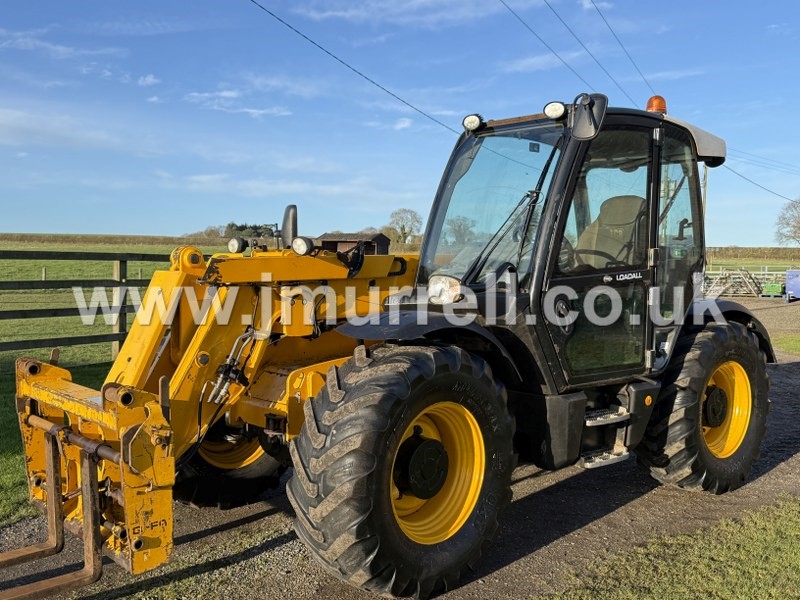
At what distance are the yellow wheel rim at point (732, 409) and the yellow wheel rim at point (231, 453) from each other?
354cm

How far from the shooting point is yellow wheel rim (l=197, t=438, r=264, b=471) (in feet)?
16.3

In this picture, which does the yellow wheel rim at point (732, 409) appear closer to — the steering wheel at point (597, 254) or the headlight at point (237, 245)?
the steering wheel at point (597, 254)

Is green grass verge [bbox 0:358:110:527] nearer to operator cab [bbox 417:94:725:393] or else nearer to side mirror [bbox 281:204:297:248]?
side mirror [bbox 281:204:297:248]

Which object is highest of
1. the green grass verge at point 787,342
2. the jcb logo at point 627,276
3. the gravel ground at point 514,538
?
the jcb logo at point 627,276

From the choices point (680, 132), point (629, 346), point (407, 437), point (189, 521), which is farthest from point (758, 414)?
point (189, 521)

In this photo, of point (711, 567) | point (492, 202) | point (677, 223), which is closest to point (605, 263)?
point (492, 202)

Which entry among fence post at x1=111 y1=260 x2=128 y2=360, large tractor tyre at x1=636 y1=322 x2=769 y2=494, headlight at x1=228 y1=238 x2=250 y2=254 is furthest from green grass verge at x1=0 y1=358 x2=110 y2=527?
large tractor tyre at x1=636 y1=322 x2=769 y2=494

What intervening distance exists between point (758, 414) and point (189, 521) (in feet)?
14.7

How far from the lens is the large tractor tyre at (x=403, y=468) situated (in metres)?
3.30

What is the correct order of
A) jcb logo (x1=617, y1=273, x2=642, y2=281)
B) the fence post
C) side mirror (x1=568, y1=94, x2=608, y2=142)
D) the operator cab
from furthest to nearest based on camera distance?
the fence post
jcb logo (x1=617, y1=273, x2=642, y2=281)
the operator cab
side mirror (x1=568, y1=94, x2=608, y2=142)

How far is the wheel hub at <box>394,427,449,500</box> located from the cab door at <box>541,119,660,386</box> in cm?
108

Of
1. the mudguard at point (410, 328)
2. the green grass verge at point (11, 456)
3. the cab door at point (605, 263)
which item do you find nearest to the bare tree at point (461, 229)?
the cab door at point (605, 263)

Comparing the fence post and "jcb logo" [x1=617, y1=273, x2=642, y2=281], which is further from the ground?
"jcb logo" [x1=617, y1=273, x2=642, y2=281]

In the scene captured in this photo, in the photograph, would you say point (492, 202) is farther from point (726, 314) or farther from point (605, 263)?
point (726, 314)
